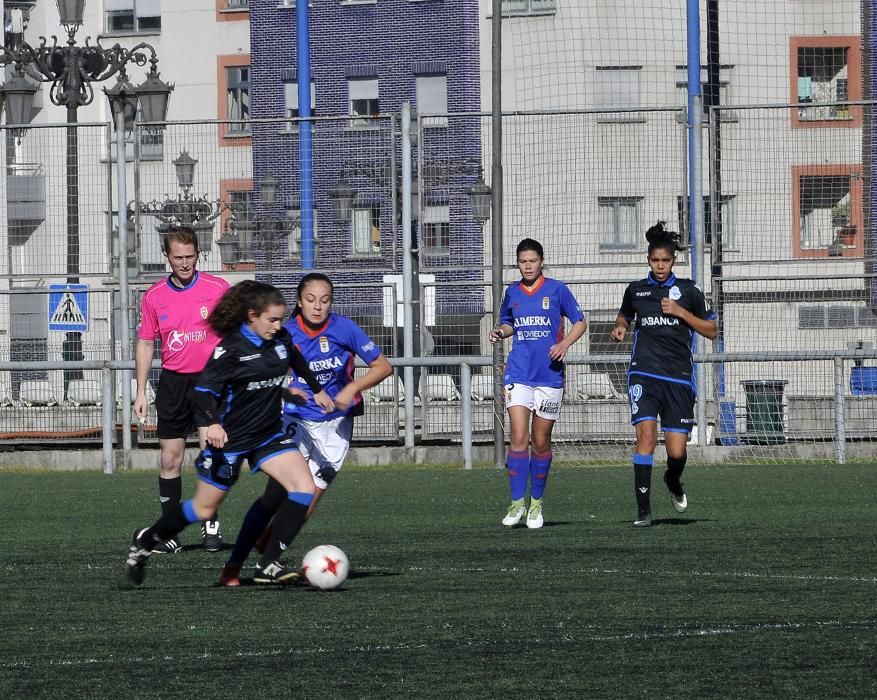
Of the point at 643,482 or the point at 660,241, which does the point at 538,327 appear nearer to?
the point at 660,241

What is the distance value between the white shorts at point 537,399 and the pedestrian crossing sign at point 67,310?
9.71 metres

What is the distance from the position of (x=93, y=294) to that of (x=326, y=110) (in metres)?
23.0

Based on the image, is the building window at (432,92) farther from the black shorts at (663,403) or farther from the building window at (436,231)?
the black shorts at (663,403)

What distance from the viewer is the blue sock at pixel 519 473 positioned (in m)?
11.2

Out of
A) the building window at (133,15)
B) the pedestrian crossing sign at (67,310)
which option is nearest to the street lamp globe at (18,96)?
the pedestrian crossing sign at (67,310)

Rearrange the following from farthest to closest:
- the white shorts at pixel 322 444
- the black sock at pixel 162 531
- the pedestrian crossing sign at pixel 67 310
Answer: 1. the pedestrian crossing sign at pixel 67 310
2. the white shorts at pixel 322 444
3. the black sock at pixel 162 531

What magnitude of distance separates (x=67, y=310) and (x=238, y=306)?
40.5ft

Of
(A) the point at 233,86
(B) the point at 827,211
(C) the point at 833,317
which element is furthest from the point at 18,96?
(A) the point at 233,86

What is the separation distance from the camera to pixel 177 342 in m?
10.2

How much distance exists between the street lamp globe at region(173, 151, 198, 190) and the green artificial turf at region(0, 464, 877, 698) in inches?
316

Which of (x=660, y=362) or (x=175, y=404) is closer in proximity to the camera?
(x=175, y=404)

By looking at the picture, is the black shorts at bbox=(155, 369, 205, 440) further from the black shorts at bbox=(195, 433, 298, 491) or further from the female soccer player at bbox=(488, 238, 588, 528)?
the black shorts at bbox=(195, 433, 298, 491)

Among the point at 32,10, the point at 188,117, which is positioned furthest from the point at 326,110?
the point at 32,10

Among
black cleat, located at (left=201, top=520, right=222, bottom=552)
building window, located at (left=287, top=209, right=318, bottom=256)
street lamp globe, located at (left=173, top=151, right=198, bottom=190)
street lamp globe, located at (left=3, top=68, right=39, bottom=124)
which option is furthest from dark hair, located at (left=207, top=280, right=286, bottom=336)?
street lamp globe, located at (left=3, top=68, right=39, bottom=124)
